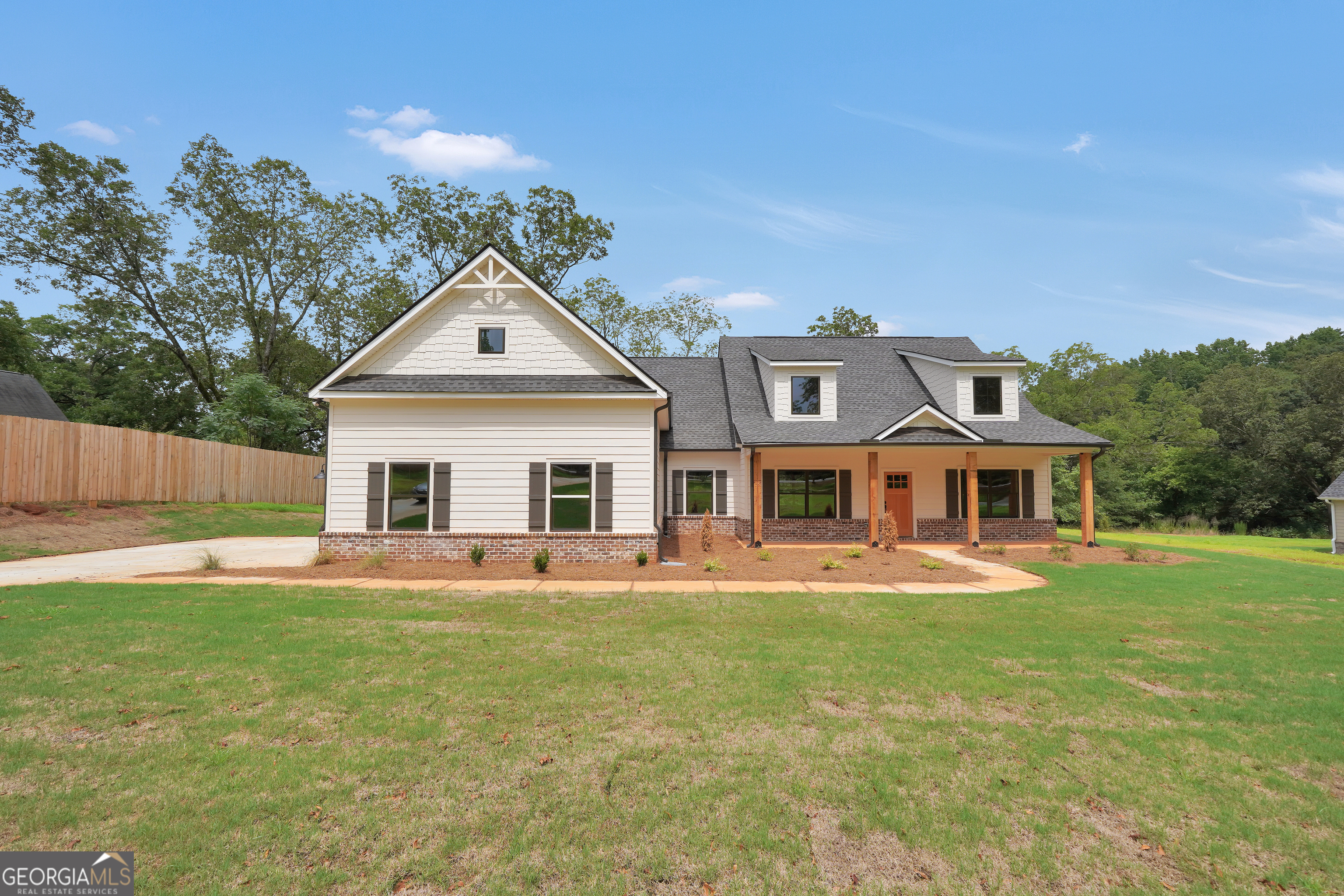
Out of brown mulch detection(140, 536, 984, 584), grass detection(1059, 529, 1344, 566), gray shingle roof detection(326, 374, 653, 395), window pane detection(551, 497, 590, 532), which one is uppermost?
gray shingle roof detection(326, 374, 653, 395)

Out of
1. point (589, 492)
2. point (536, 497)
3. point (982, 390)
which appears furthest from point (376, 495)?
point (982, 390)

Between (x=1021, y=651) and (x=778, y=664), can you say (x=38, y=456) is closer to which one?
(x=778, y=664)

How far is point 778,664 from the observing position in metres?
6.38

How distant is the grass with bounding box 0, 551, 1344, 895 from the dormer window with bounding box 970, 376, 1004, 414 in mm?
14186

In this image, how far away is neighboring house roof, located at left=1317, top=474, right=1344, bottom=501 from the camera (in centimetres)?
2578

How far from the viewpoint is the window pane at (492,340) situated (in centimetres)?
1541

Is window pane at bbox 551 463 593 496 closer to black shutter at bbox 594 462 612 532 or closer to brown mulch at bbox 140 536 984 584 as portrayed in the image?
black shutter at bbox 594 462 612 532

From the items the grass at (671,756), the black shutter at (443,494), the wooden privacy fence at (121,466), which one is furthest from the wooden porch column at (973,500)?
the wooden privacy fence at (121,466)

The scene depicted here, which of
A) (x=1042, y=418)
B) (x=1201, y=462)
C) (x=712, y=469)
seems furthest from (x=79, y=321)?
(x=1201, y=462)

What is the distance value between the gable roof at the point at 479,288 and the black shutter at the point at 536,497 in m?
2.68

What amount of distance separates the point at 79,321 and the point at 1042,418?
51026 mm

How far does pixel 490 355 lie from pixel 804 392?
35.5 ft

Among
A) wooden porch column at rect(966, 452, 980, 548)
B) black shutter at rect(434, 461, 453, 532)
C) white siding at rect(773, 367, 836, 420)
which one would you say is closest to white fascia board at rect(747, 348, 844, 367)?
white siding at rect(773, 367, 836, 420)

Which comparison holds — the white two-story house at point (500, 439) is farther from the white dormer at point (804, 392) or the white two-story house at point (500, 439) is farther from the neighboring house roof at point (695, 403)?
the neighboring house roof at point (695, 403)
